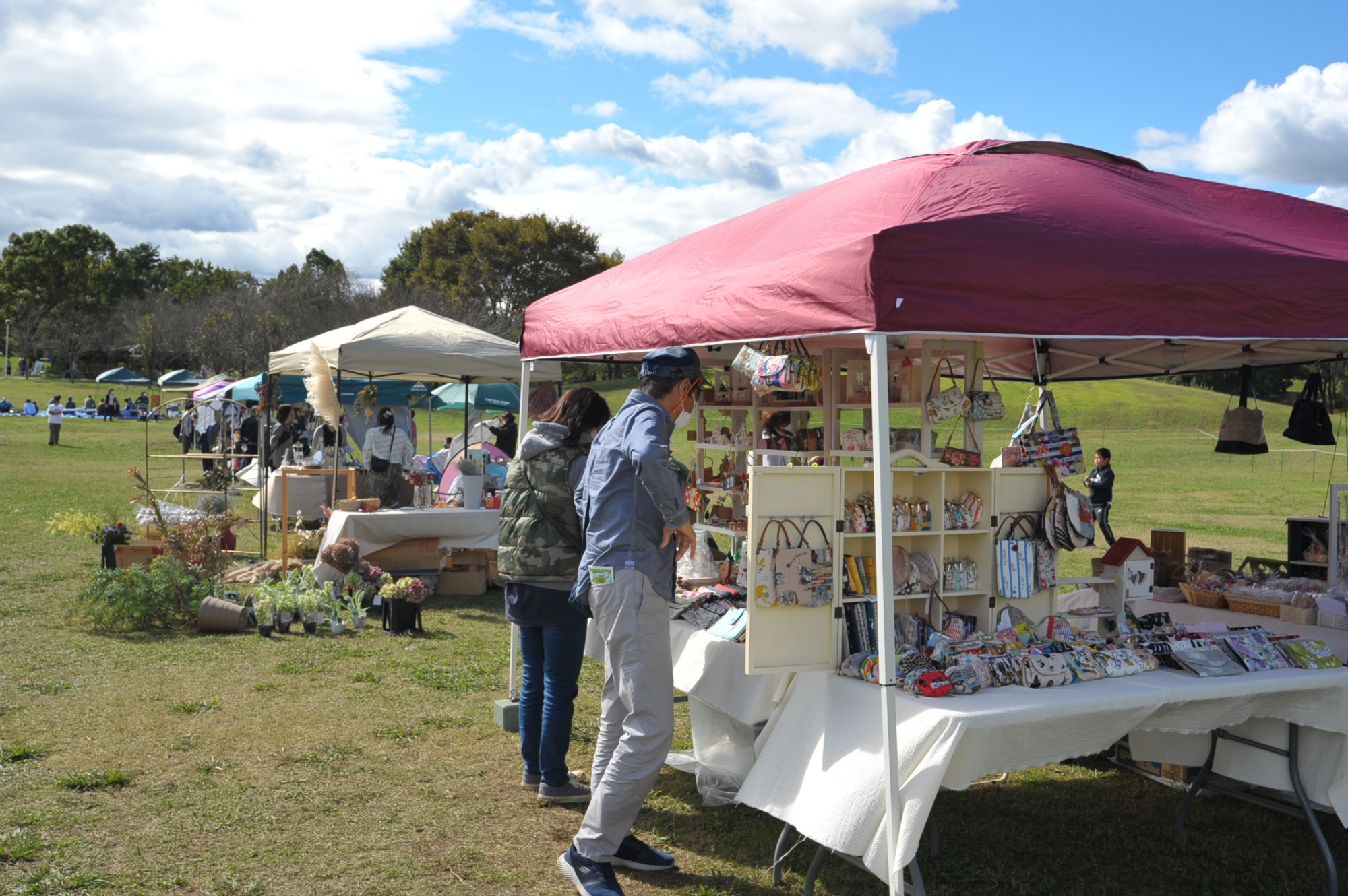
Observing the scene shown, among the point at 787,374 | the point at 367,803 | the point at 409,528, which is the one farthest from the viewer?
the point at 409,528

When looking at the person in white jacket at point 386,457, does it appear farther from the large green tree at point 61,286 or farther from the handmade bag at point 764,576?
the large green tree at point 61,286

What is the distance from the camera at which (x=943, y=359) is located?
4.46m

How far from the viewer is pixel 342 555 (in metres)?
8.45

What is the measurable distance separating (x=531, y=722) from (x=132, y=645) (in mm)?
4133

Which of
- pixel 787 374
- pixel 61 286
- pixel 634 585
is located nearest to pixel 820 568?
pixel 634 585

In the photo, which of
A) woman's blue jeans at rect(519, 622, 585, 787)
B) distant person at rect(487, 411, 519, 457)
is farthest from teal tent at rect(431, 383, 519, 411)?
woman's blue jeans at rect(519, 622, 585, 787)

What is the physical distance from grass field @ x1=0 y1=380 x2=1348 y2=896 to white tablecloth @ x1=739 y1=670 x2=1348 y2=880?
0.62 feet

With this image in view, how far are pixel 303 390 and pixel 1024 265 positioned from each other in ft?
67.6

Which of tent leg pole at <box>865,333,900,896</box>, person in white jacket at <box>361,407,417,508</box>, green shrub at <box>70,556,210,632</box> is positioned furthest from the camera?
person in white jacket at <box>361,407,417,508</box>

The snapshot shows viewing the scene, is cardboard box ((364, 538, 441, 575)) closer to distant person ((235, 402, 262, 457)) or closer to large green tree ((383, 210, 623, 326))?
distant person ((235, 402, 262, 457))

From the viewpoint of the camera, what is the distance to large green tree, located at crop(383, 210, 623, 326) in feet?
160

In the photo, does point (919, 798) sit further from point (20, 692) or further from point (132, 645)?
point (132, 645)

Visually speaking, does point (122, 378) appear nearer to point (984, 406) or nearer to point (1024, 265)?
point (984, 406)

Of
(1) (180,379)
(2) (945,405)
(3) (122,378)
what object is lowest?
(2) (945,405)
